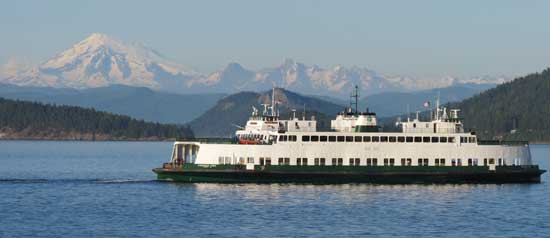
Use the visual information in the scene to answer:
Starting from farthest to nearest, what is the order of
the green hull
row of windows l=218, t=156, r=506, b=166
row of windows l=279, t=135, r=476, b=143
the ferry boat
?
row of windows l=279, t=135, r=476, b=143 → row of windows l=218, t=156, r=506, b=166 → the ferry boat → the green hull

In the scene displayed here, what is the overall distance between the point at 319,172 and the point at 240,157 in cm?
618

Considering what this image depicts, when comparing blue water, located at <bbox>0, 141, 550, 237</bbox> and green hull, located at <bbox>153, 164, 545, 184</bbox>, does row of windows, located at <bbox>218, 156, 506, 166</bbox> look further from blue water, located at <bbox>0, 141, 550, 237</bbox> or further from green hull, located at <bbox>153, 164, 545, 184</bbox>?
blue water, located at <bbox>0, 141, 550, 237</bbox>

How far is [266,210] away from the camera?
233 ft

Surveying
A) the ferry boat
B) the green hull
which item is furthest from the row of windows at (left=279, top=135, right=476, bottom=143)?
the green hull

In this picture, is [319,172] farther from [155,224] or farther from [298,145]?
[155,224]

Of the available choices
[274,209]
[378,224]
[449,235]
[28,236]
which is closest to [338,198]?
[274,209]

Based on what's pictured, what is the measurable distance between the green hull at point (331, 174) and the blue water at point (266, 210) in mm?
1410

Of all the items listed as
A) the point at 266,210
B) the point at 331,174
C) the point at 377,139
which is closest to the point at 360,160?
the point at 377,139

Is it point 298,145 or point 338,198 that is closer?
point 338,198

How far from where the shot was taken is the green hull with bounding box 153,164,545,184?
87.3 metres

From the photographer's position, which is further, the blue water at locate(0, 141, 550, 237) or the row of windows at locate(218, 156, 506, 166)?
the row of windows at locate(218, 156, 506, 166)

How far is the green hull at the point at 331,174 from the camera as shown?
286ft

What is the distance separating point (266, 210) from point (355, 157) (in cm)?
1889

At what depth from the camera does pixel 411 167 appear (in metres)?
88.4
